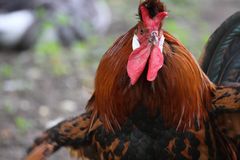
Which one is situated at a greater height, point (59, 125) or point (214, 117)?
point (59, 125)

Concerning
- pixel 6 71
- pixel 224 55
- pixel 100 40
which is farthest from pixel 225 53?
pixel 100 40

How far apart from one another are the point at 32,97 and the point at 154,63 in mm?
3315

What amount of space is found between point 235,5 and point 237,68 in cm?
590

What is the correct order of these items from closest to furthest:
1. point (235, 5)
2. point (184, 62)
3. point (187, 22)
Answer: point (184, 62) → point (187, 22) → point (235, 5)

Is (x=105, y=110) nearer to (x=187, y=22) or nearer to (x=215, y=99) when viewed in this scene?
(x=215, y=99)

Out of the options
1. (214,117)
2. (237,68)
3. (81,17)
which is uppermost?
(81,17)

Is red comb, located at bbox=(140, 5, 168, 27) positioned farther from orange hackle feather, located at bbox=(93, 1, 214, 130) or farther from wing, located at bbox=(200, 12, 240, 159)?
wing, located at bbox=(200, 12, 240, 159)

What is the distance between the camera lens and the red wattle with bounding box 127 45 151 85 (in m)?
3.32

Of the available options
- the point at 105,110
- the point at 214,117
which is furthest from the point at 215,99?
the point at 105,110

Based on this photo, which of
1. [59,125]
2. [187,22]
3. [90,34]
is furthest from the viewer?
[187,22]

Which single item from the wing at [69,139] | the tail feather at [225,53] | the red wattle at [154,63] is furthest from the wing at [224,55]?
the wing at [69,139]

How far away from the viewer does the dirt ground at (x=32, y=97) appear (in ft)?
18.5

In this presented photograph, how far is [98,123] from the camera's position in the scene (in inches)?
145

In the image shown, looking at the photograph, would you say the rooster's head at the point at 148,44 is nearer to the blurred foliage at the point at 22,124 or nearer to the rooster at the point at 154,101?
the rooster at the point at 154,101
